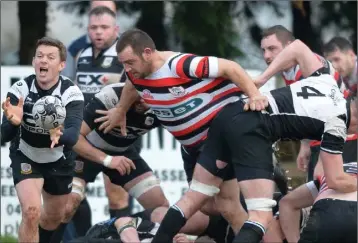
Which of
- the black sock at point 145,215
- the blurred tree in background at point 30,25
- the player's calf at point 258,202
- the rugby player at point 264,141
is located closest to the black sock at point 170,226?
the rugby player at point 264,141

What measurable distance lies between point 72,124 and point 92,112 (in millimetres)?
929

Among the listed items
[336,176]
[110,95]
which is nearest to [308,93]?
[336,176]

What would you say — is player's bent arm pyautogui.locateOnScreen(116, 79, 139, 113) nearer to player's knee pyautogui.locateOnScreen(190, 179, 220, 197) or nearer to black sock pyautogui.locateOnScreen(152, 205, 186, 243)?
player's knee pyautogui.locateOnScreen(190, 179, 220, 197)

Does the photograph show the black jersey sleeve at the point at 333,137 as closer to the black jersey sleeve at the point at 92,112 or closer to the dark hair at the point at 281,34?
the dark hair at the point at 281,34

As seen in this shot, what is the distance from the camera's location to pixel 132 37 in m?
8.09

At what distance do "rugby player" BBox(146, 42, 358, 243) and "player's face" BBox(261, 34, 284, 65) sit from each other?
1.13 m

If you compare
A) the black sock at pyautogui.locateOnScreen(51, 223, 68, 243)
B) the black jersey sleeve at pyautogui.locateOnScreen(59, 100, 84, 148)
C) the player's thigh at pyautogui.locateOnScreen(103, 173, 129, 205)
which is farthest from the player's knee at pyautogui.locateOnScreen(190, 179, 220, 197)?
the player's thigh at pyautogui.locateOnScreen(103, 173, 129, 205)

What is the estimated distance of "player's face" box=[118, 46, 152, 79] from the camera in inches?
316

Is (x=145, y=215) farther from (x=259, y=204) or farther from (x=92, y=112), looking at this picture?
(x=259, y=204)

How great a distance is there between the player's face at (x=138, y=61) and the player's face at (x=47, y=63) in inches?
22.8

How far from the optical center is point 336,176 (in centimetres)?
764

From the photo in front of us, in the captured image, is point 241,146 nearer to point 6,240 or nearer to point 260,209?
point 260,209

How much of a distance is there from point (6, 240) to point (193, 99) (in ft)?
11.3

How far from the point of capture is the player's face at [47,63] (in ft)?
27.3
